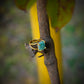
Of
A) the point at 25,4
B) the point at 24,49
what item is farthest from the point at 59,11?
the point at 24,49

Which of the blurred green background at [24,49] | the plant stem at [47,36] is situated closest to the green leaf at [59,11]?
the plant stem at [47,36]

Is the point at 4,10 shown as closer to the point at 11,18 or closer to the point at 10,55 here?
the point at 11,18

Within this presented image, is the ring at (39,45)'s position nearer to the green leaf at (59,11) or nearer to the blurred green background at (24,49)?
the green leaf at (59,11)

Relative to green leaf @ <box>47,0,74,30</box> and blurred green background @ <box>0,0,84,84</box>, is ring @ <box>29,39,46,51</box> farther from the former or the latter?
blurred green background @ <box>0,0,84,84</box>

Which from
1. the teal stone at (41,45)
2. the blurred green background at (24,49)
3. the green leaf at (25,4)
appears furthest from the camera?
the blurred green background at (24,49)

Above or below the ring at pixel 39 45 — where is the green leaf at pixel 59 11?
above

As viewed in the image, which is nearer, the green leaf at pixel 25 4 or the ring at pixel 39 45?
the green leaf at pixel 25 4

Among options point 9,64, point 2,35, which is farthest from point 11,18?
point 9,64
